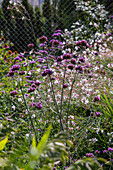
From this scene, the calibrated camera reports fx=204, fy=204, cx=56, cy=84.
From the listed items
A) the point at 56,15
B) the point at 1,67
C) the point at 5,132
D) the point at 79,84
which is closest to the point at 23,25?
the point at 56,15

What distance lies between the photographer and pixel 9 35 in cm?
621

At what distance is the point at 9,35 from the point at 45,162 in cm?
604

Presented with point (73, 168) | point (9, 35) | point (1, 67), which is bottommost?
point (73, 168)

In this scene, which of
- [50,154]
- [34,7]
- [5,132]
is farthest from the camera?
[34,7]

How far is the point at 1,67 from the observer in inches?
146

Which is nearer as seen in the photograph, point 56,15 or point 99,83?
point 99,83

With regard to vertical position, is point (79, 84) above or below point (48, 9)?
below

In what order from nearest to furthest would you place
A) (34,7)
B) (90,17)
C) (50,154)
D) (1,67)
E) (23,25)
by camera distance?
(50,154)
(1,67)
(90,17)
(23,25)
(34,7)

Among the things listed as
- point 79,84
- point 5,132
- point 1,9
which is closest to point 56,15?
point 1,9

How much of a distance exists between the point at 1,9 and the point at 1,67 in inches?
163

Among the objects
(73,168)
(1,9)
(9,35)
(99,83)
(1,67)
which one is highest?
(1,9)

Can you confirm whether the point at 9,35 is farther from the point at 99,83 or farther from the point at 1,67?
the point at 99,83

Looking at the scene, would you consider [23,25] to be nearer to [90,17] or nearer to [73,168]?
[90,17]

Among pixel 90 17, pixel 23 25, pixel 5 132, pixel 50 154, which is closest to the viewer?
pixel 50 154
